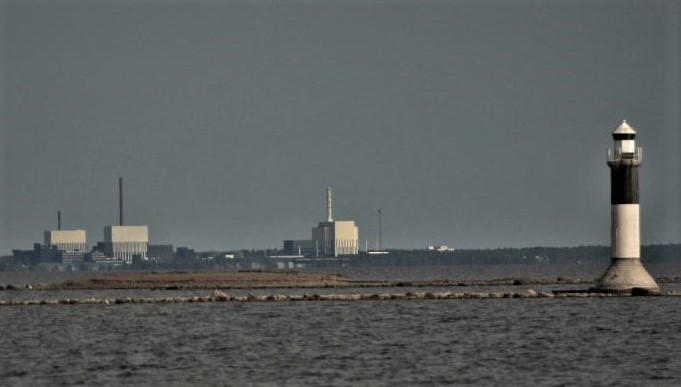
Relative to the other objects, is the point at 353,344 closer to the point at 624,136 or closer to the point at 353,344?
the point at 353,344

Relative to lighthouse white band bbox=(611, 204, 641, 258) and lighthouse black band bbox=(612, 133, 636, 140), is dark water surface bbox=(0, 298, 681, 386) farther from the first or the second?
lighthouse black band bbox=(612, 133, 636, 140)

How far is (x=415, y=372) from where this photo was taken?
2050 inches

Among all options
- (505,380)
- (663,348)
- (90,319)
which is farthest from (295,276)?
(505,380)

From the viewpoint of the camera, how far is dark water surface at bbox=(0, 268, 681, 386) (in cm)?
5122

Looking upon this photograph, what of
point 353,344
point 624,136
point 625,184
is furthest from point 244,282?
point 353,344

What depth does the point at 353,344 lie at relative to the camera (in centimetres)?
6291

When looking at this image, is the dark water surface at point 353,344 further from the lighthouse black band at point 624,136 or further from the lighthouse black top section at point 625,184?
the lighthouse black band at point 624,136

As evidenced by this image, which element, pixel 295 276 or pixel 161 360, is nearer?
pixel 161 360

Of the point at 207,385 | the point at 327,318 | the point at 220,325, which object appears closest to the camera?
the point at 207,385

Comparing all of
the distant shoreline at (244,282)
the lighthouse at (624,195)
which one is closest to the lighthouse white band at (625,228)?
the lighthouse at (624,195)

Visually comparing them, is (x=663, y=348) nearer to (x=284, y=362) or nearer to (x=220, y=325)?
(x=284, y=362)

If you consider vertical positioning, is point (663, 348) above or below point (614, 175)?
below

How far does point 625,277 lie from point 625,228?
4255 millimetres

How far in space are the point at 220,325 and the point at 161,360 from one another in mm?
17798
